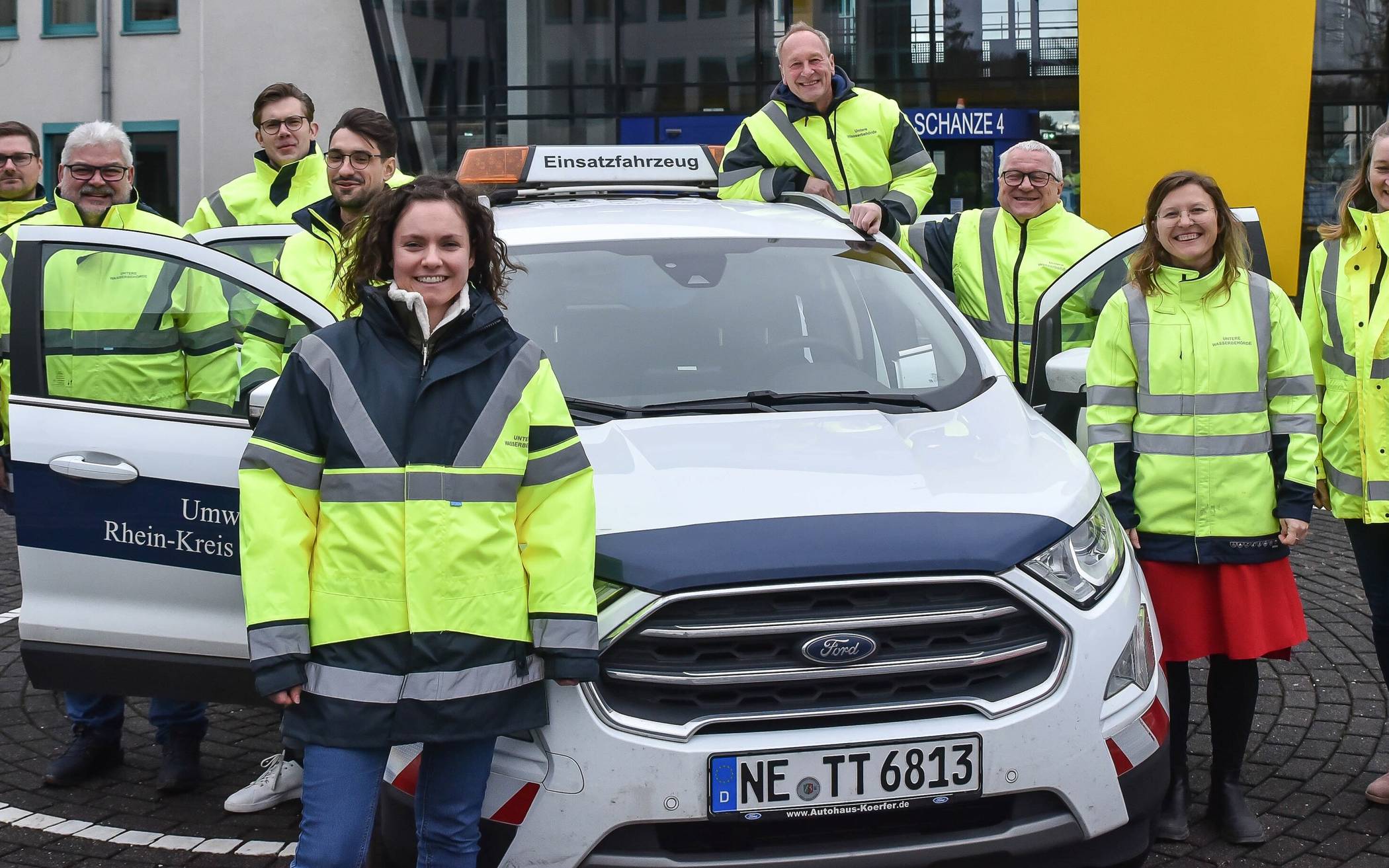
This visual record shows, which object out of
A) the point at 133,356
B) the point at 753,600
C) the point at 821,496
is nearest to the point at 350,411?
the point at 753,600

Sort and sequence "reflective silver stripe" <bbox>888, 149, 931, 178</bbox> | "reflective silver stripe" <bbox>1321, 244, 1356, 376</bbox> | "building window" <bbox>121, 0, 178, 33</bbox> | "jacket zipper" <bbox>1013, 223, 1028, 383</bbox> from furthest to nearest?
"building window" <bbox>121, 0, 178, 33</bbox> < "reflective silver stripe" <bbox>888, 149, 931, 178</bbox> < "jacket zipper" <bbox>1013, 223, 1028, 383</bbox> < "reflective silver stripe" <bbox>1321, 244, 1356, 376</bbox>

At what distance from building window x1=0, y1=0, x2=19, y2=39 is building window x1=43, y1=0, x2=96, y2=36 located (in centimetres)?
55

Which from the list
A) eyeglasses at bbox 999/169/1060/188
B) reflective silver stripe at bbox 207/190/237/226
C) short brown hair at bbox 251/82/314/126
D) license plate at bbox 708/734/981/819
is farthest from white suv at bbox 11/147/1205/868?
short brown hair at bbox 251/82/314/126

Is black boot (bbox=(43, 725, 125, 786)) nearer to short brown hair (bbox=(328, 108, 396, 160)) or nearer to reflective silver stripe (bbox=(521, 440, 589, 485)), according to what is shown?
short brown hair (bbox=(328, 108, 396, 160))

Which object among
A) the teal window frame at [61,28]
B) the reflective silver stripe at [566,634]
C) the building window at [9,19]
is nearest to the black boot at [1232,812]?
the reflective silver stripe at [566,634]

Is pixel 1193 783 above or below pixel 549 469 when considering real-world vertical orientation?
below

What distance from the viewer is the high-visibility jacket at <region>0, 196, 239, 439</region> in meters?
3.96

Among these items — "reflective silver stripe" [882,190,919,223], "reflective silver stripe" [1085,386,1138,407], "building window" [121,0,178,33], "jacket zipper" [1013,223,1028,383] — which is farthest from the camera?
"building window" [121,0,178,33]

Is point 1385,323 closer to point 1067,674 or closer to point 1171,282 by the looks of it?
point 1171,282

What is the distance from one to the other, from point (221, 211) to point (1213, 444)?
160 inches

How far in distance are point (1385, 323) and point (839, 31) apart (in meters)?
15.9

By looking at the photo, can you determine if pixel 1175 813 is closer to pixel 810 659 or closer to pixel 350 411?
pixel 810 659

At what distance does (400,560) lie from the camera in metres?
2.68

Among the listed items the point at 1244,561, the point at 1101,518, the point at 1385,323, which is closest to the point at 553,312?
the point at 1101,518
